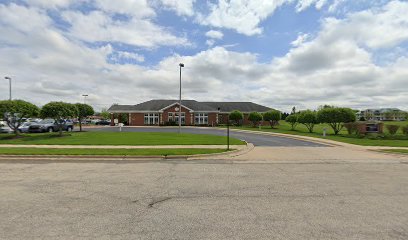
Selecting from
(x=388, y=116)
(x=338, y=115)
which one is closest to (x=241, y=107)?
(x=338, y=115)

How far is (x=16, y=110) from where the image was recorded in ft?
63.9

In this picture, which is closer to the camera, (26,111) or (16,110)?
(16,110)

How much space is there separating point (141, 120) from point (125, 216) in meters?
46.5

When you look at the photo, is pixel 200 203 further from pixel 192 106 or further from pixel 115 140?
pixel 192 106

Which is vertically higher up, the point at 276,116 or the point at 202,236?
the point at 276,116

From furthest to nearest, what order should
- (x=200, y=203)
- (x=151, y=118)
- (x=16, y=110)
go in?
(x=151, y=118), (x=16, y=110), (x=200, y=203)

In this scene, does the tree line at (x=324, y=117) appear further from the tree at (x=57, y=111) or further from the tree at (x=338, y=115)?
the tree at (x=57, y=111)

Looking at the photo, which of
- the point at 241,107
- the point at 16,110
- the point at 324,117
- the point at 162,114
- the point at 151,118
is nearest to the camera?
the point at 16,110

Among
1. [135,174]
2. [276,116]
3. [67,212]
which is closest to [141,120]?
[276,116]

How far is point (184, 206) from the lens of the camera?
516cm

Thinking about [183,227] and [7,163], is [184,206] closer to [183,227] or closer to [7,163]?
[183,227]

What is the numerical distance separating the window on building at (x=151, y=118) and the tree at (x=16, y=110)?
95.2ft

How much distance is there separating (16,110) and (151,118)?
3079 cm

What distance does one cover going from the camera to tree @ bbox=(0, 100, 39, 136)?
755 inches
